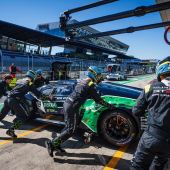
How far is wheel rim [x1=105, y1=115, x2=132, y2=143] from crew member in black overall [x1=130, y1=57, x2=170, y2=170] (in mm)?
2013

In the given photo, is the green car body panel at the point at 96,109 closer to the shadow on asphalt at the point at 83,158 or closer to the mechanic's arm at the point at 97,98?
the mechanic's arm at the point at 97,98

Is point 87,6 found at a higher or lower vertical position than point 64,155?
higher

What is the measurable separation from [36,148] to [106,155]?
150 centimetres

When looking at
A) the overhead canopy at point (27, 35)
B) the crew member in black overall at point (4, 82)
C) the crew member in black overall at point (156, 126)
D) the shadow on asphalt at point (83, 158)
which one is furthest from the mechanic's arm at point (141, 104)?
the overhead canopy at point (27, 35)

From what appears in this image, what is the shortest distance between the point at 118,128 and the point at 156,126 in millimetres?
2325

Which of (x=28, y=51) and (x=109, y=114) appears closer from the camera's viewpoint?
(x=109, y=114)

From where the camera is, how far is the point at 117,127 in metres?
5.12

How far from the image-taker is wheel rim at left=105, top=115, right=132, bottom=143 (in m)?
5.00

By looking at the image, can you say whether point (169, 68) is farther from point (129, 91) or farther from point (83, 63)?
point (83, 63)

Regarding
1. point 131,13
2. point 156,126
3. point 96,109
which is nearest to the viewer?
point 156,126

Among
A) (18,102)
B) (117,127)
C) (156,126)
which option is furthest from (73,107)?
(156,126)

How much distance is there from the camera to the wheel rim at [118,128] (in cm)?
500

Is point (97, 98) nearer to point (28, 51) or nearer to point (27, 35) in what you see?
point (27, 35)

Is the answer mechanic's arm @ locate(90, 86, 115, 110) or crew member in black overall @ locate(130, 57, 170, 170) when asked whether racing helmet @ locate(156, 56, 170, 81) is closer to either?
crew member in black overall @ locate(130, 57, 170, 170)
